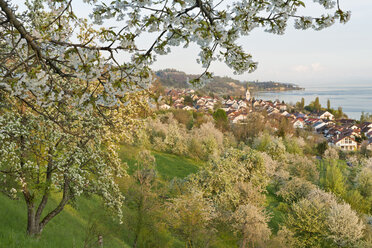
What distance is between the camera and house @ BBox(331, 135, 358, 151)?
7531cm

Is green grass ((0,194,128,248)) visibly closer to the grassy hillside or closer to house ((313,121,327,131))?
the grassy hillside

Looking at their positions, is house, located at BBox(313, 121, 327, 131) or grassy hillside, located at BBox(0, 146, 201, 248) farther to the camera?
house, located at BBox(313, 121, 327, 131)

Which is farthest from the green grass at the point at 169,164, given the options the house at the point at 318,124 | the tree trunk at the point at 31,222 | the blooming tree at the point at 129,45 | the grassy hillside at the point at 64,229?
the house at the point at 318,124

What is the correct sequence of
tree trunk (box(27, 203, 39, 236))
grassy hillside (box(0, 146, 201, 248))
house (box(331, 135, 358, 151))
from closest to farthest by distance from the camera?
grassy hillside (box(0, 146, 201, 248))
tree trunk (box(27, 203, 39, 236))
house (box(331, 135, 358, 151))

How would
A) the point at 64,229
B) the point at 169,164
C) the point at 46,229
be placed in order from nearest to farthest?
1. the point at 46,229
2. the point at 64,229
3. the point at 169,164

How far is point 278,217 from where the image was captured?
21547mm

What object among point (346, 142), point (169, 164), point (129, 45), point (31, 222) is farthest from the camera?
point (346, 142)

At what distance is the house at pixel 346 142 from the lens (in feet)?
247

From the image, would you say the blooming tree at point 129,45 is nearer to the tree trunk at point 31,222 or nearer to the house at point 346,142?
the tree trunk at point 31,222

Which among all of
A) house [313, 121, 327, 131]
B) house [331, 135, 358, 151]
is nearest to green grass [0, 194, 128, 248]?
house [331, 135, 358, 151]

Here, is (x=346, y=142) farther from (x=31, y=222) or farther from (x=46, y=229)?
(x=31, y=222)

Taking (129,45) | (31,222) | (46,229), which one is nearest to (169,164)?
(46,229)

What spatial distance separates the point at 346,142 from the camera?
76.2m

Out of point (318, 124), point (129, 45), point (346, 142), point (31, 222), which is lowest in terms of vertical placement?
point (346, 142)
